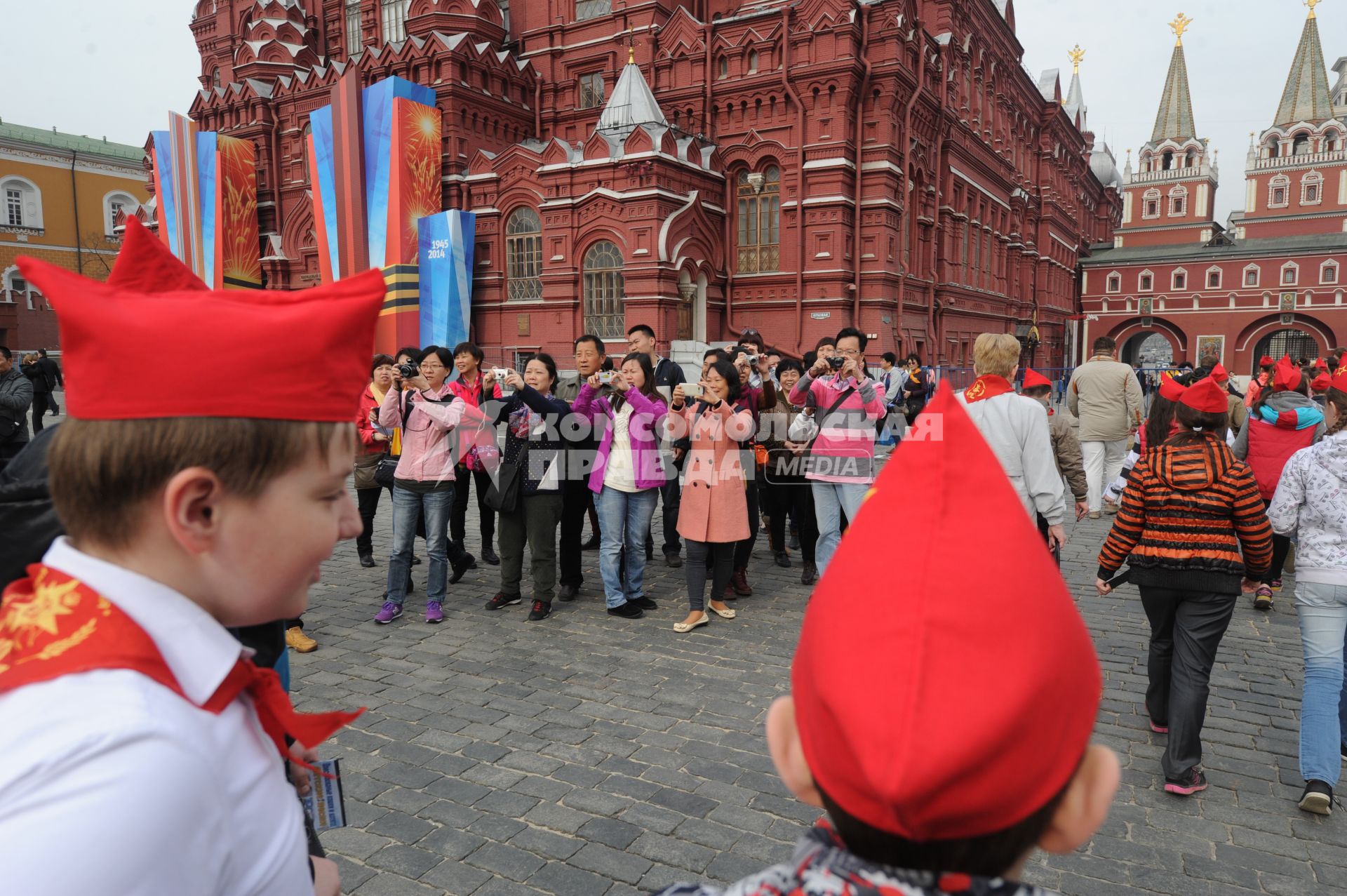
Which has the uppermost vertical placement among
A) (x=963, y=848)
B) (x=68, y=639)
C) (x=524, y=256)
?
(x=524, y=256)

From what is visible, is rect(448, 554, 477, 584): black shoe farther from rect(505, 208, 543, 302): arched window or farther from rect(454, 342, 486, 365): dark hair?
rect(505, 208, 543, 302): arched window

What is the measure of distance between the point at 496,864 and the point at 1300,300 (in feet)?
196

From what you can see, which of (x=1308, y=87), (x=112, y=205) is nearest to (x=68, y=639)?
(x=112, y=205)

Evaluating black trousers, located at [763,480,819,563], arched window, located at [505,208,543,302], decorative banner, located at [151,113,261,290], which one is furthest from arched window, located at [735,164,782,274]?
decorative banner, located at [151,113,261,290]

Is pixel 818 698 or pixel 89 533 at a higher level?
pixel 89 533

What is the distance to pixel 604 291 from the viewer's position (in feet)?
70.6

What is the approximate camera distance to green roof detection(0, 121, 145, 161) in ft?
159

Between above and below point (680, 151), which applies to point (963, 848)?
below

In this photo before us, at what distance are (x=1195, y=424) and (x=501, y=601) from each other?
16.2 feet

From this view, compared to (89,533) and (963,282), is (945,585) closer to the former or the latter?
(89,533)

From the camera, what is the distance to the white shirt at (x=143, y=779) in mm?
759

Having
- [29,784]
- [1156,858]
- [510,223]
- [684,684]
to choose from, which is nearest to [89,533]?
[29,784]

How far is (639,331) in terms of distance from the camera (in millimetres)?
7953

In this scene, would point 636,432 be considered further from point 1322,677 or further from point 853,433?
point 1322,677
